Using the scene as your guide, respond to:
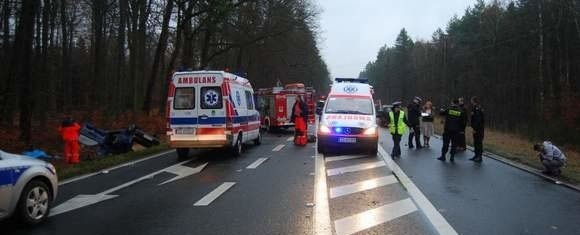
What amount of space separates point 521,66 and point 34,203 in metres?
56.4

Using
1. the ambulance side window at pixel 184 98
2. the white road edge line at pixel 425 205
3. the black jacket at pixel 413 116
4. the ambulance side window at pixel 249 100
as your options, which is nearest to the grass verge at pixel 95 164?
the ambulance side window at pixel 184 98

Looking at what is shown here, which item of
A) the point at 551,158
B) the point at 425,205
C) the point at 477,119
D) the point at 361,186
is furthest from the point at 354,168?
the point at 425,205

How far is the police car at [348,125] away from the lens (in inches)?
691

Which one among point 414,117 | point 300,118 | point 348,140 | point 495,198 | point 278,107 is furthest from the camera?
point 278,107

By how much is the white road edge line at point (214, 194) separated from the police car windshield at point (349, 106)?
763 cm

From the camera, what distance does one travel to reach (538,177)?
42.4 feet

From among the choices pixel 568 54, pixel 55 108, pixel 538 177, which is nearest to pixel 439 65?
pixel 568 54

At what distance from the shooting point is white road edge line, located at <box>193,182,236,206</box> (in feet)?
31.4

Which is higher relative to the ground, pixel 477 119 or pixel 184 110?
pixel 184 110

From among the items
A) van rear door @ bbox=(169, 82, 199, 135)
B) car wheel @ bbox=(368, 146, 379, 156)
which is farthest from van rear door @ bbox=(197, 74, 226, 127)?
car wheel @ bbox=(368, 146, 379, 156)

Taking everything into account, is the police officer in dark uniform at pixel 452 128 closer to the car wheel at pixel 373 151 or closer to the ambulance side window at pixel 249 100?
the car wheel at pixel 373 151

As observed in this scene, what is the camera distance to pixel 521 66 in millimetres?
58000

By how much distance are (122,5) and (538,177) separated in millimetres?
24532

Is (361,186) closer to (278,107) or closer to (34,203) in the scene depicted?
(34,203)
